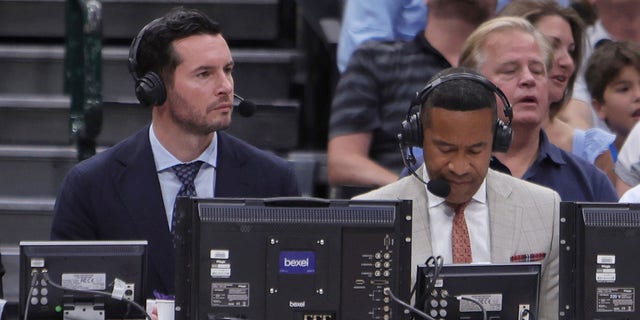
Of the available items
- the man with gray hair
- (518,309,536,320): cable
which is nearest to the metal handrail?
the man with gray hair

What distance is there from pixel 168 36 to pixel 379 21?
2006 millimetres

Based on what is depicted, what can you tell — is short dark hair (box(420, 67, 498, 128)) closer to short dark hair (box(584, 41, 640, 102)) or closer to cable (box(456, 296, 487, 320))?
cable (box(456, 296, 487, 320))

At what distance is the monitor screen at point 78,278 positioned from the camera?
5.33 m

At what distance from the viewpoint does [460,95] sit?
5.75 m

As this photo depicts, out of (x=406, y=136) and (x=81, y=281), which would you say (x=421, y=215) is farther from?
(x=81, y=281)

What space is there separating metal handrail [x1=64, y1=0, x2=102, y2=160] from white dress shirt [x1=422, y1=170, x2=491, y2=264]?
3.32 meters

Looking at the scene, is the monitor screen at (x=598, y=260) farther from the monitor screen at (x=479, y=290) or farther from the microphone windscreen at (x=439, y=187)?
the microphone windscreen at (x=439, y=187)

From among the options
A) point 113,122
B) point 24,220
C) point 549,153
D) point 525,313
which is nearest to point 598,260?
point 525,313

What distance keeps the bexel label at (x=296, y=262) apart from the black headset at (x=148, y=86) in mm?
1631

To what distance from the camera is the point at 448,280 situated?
5227mm

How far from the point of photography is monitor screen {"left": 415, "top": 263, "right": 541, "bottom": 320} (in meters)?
5.22

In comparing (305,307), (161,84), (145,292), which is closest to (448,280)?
(305,307)

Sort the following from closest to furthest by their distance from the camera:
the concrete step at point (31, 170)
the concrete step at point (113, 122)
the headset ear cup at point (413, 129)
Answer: the headset ear cup at point (413, 129)
the concrete step at point (31, 170)
the concrete step at point (113, 122)

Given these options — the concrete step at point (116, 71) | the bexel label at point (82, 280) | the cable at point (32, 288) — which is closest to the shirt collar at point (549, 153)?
the bexel label at point (82, 280)
